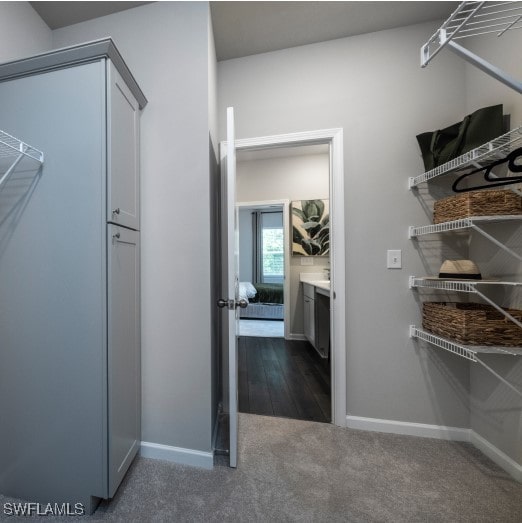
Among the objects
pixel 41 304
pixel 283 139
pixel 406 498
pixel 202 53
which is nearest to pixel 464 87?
pixel 283 139

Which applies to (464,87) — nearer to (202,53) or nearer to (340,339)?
(202,53)

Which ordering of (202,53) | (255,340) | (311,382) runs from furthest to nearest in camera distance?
(255,340), (311,382), (202,53)

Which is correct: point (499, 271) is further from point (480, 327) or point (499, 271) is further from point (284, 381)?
point (284, 381)

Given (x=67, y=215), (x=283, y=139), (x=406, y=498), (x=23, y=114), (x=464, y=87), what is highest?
(x=464, y=87)

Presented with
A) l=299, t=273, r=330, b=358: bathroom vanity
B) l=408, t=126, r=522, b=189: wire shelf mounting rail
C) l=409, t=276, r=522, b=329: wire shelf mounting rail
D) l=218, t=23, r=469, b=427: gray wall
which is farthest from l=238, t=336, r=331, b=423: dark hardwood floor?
l=408, t=126, r=522, b=189: wire shelf mounting rail

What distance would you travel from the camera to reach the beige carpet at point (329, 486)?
1.19 metres

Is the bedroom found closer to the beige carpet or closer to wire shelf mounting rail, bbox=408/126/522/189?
the beige carpet

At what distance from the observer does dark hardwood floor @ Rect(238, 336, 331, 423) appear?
2031mm

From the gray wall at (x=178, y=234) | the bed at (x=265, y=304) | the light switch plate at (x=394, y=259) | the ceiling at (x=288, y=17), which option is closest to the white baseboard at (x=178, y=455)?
the gray wall at (x=178, y=234)

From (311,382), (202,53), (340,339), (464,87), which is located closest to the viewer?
(202,53)

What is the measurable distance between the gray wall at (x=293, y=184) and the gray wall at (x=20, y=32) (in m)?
2.63

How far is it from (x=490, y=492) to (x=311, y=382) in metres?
1.35

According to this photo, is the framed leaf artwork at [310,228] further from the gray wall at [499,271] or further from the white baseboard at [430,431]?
the white baseboard at [430,431]

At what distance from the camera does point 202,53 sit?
1.51 m
